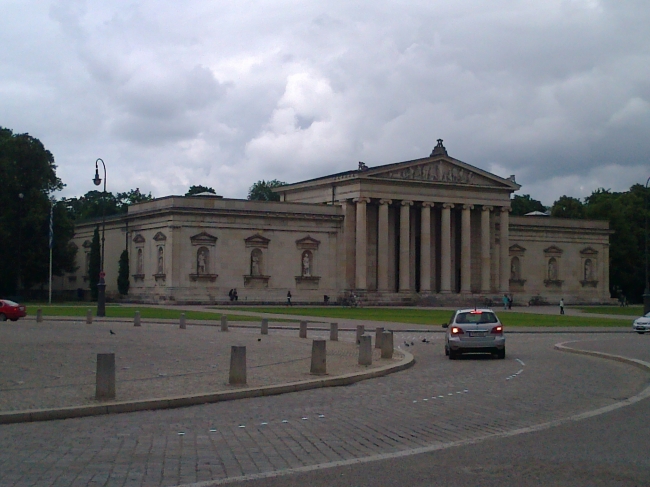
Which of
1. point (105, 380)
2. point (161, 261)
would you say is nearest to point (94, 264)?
point (161, 261)

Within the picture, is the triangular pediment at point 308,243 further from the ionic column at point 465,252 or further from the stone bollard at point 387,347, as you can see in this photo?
the stone bollard at point 387,347

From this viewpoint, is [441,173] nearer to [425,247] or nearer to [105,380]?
[425,247]

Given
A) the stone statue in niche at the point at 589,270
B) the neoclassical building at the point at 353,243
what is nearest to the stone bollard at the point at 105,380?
the neoclassical building at the point at 353,243

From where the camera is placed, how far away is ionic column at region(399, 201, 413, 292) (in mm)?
91562

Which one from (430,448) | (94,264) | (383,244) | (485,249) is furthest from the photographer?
(485,249)

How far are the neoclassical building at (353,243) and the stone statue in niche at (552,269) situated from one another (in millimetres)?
124

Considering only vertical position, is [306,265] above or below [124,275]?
above

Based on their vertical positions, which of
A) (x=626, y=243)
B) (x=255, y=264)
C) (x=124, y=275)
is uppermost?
(x=626, y=243)

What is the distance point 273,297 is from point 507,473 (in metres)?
77.7

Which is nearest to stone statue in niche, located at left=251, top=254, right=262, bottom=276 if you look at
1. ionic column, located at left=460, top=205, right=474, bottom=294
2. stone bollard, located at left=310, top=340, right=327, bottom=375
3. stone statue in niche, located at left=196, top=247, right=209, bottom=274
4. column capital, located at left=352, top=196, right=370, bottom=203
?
stone statue in niche, located at left=196, top=247, right=209, bottom=274

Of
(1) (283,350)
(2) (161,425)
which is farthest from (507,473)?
(1) (283,350)

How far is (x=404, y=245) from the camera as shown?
91.8 meters

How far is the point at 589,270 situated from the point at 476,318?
285 feet

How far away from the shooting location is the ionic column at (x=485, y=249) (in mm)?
97000
